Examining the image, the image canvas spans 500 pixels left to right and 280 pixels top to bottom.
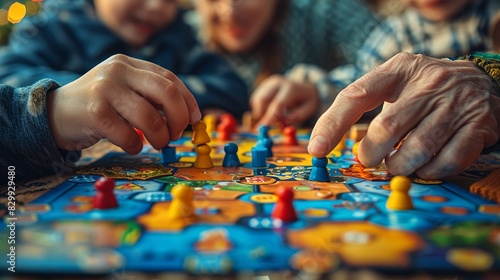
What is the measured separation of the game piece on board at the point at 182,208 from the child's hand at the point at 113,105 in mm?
226

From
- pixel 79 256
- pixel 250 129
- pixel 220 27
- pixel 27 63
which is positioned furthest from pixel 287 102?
pixel 79 256

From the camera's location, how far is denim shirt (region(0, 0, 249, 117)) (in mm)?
1390

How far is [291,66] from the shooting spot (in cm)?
188

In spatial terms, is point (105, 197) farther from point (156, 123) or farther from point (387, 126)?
point (387, 126)

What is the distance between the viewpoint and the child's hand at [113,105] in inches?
26.7

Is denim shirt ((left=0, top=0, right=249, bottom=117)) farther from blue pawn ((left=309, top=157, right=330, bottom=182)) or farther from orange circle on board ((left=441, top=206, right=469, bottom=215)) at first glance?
orange circle on board ((left=441, top=206, right=469, bottom=215))

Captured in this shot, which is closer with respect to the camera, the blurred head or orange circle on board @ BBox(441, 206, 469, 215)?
orange circle on board @ BBox(441, 206, 469, 215)

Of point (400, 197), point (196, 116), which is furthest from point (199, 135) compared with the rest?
point (400, 197)

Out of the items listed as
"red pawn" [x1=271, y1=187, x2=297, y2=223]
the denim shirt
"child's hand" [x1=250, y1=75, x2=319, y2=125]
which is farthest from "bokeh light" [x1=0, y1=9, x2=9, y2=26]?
"red pawn" [x1=271, y1=187, x2=297, y2=223]

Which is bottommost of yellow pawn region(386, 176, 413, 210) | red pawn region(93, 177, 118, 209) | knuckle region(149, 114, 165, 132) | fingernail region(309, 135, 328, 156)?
yellow pawn region(386, 176, 413, 210)

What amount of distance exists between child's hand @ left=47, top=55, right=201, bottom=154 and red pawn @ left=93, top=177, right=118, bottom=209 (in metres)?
0.17

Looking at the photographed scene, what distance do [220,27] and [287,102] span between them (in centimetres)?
Answer: 62

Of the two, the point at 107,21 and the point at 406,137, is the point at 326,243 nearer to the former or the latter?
the point at 406,137

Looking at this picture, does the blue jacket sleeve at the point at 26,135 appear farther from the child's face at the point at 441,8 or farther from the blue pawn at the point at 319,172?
the child's face at the point at 441,8
